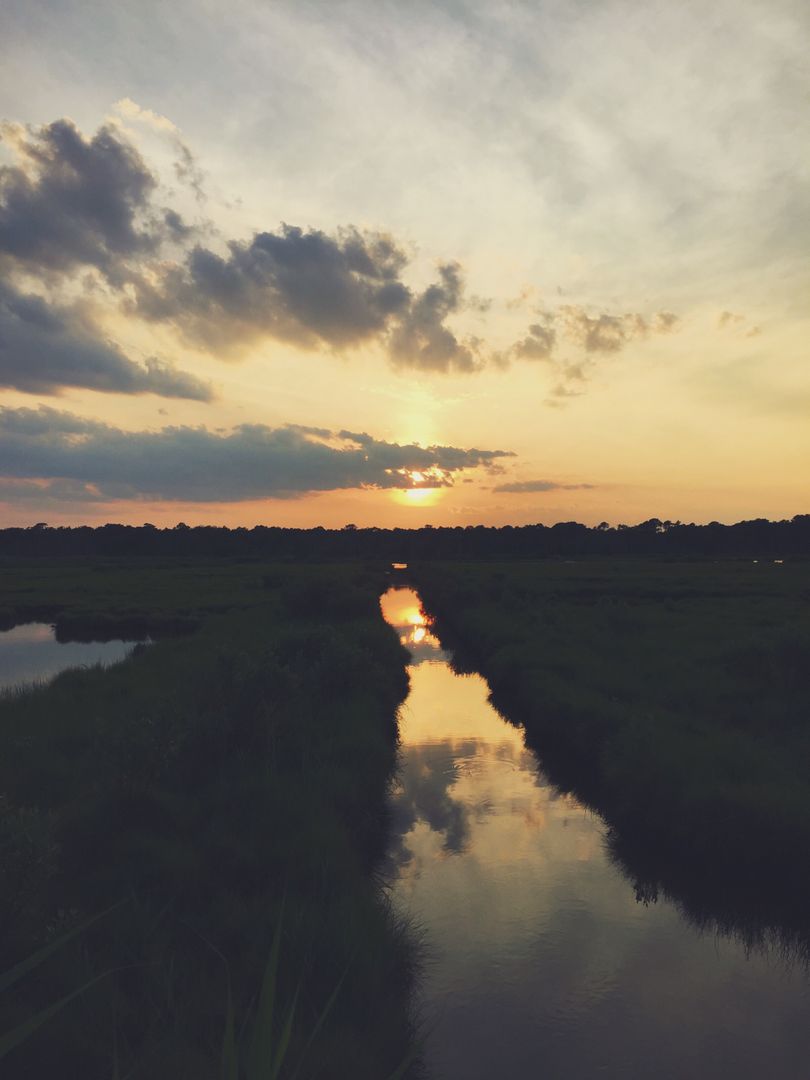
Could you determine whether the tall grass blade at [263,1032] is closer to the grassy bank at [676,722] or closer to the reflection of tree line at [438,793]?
the reflection of tree line at [438,793]

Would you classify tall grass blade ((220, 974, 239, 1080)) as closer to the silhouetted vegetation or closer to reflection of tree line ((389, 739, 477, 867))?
reflection of tree line ((389, 739, 477, 867))

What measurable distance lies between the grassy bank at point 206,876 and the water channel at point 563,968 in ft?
3.23

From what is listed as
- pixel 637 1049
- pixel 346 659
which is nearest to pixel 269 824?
pixel 637 1049

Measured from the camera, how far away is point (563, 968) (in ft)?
35.9

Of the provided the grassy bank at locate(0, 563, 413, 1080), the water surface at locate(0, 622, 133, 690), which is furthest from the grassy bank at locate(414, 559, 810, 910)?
the water surface at locate(0, 622, 133, 690)

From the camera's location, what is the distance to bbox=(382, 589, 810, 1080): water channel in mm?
9117

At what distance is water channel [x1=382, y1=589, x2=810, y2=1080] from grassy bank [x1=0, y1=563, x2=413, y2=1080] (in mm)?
985

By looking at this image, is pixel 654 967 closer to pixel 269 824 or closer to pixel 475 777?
pixel 269 824

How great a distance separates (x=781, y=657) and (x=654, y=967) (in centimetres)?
1602

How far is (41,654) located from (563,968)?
37.6 metres

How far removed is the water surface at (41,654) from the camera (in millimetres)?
34781

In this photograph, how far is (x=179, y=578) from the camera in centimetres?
8581

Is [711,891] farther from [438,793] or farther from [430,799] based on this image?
[438,793]

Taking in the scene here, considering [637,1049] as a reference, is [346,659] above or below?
above
